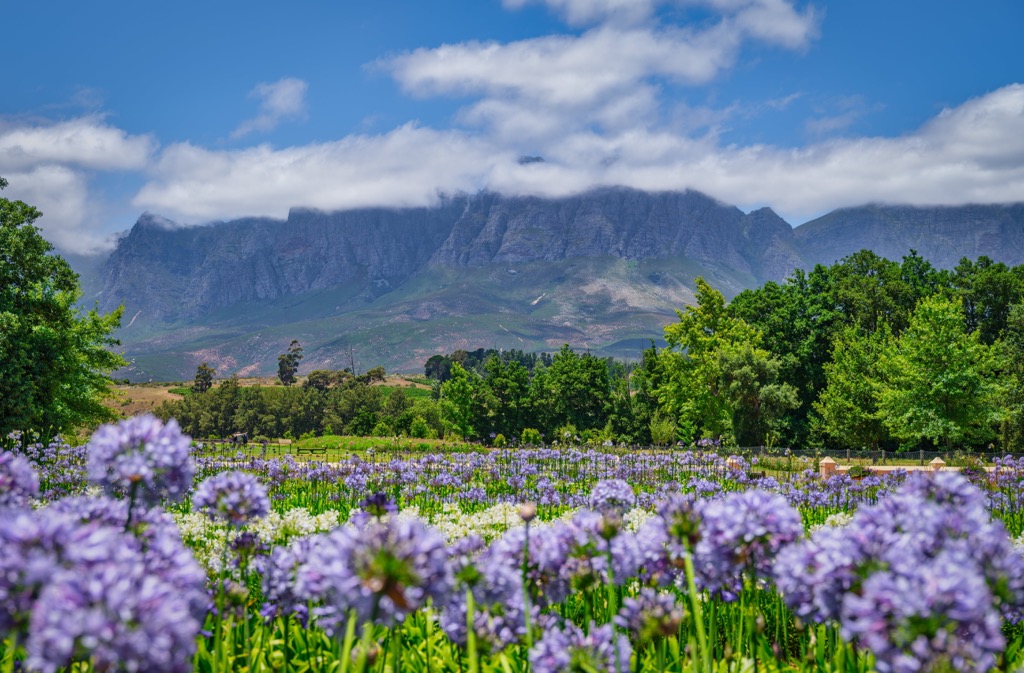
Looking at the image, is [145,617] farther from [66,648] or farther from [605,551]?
[605,551]

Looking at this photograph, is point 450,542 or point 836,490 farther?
point 836,490

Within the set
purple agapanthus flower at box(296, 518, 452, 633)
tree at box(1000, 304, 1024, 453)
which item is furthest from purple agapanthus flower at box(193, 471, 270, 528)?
tree at box(1000, 304, 1024, 453)

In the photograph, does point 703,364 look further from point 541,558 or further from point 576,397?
point 541,558

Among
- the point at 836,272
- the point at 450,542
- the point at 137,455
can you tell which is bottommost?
the point at 450,542

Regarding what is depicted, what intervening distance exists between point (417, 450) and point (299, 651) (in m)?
37.4

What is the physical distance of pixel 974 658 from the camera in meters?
2.45

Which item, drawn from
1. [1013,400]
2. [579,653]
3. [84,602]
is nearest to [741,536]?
[579,653]

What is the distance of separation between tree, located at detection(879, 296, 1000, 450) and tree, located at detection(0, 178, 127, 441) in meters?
42.2

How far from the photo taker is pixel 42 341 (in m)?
30.7

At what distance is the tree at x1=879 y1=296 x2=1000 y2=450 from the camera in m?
39.5

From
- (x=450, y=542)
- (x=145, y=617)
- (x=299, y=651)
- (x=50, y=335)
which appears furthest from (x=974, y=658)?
(x=50, y=335)

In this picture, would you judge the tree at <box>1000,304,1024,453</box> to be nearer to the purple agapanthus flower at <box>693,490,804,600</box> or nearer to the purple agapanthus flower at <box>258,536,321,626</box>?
the purple agapanthus flower at <box>693,490,804,600</box>

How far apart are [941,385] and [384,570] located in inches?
1728

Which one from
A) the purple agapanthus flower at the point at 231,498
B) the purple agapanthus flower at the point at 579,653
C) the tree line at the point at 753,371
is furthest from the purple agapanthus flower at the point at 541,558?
the tree line at the point at 753,371
